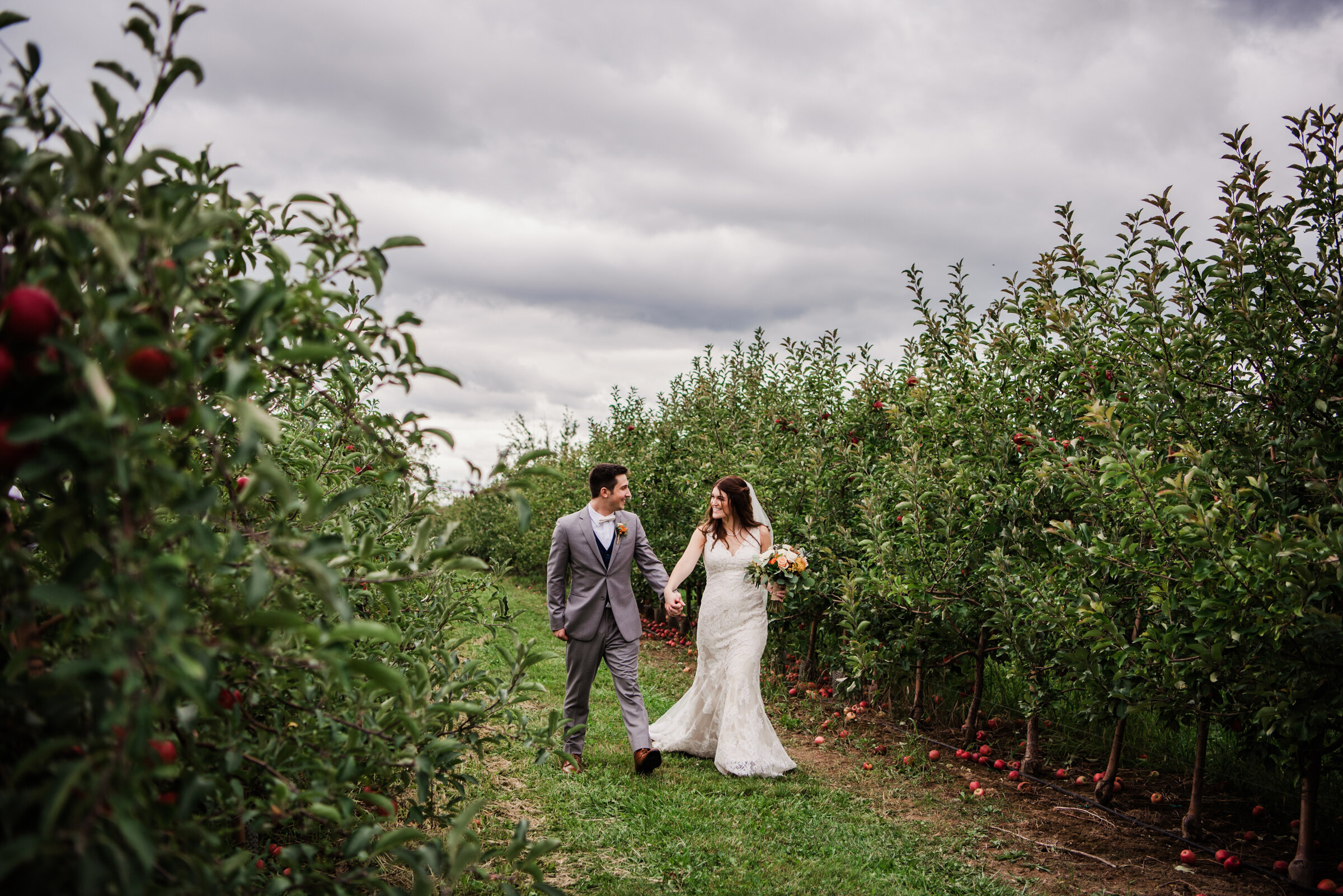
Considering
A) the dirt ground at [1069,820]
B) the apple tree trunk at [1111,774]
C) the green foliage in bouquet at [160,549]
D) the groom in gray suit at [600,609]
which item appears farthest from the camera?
the groom in gray suit at [600,609]

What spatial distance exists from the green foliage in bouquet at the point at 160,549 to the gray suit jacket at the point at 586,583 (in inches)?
145

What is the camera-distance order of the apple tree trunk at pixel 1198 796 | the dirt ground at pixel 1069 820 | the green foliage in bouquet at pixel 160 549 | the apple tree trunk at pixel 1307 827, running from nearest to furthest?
the green foliage in bouquet at pixel 160 549 → the apple tree trunk at pixel 1307 827 → the dirt ground at pixel 1069 820 → the apple tree trunk at pixel 1198 796

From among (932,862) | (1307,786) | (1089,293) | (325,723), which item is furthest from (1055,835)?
(325,723)

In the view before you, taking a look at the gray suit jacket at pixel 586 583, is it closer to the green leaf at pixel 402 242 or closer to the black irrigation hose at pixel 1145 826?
the black irrigation hose at pixel 1145 826

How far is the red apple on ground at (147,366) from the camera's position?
52.3 inches

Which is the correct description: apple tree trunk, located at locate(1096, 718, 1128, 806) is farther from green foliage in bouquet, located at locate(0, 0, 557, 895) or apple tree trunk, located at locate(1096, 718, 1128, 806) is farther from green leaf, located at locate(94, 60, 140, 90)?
green leaf, located at locate(94, 60, 140, 90)

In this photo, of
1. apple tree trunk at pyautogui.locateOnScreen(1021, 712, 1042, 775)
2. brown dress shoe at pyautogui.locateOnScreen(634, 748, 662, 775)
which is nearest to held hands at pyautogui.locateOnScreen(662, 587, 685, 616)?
brown dress shoe at pyautogui.locateOnScreen(634, 748, 662, 775)

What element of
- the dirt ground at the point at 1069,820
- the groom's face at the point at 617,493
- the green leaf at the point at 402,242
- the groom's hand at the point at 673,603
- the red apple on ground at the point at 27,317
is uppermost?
the green leaf at the point at 402,242

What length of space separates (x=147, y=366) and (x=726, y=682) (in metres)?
5.64

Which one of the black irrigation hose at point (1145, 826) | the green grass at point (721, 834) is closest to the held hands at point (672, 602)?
the green grass at point (721, 834)

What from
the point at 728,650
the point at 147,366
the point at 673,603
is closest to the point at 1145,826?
the point at 728,650

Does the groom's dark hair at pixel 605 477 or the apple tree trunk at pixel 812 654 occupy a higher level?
the groom's dark hair at pixel 605 477

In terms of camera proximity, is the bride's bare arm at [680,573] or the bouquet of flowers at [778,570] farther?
the bouquet of flowers at [778,570]

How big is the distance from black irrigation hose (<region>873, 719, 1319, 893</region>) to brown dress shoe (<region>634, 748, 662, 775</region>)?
2110 mm
